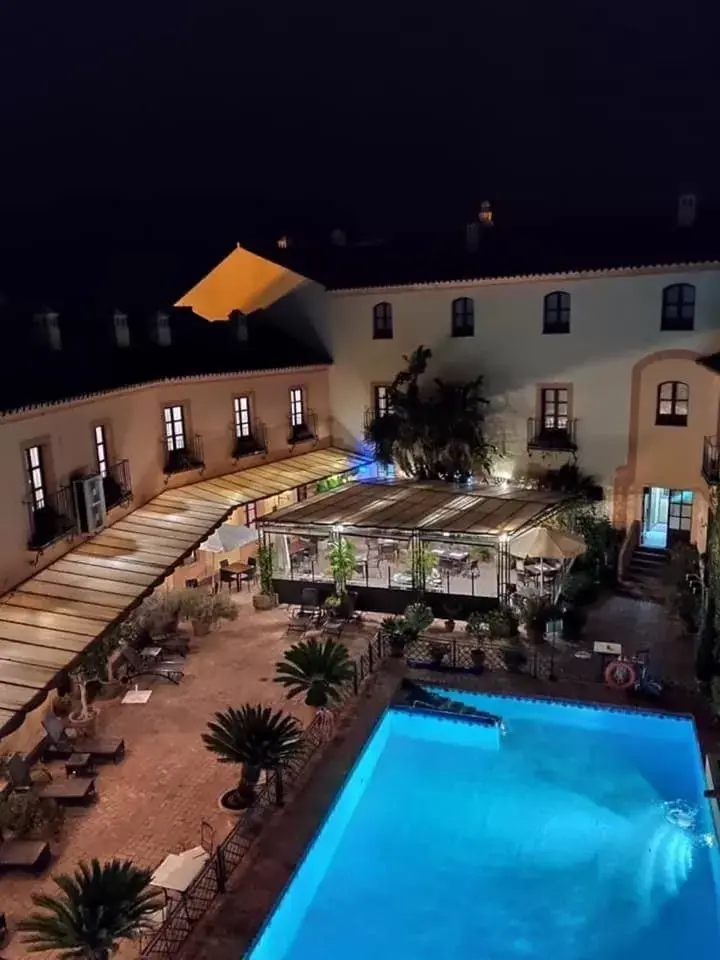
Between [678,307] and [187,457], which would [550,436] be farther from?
[187,457]

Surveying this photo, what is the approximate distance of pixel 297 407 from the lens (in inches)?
1214

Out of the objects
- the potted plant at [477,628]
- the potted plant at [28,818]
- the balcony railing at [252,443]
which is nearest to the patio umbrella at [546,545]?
the potted plant at [477,628]

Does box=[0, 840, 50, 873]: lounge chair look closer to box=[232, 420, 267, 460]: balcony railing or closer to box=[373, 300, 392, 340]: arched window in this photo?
box=[232, 420, 267, 460]: balcony railing

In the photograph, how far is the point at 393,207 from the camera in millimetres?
37594

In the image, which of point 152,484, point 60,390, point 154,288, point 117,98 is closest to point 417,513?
point 152,484

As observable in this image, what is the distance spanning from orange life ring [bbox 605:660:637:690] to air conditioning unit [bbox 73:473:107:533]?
46.3 ft

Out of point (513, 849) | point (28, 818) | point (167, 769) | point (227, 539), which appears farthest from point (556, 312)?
point (28, 818)

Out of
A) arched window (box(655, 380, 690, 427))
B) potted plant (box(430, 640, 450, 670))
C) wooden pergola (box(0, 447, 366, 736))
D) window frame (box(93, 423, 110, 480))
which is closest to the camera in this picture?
wooden pergola (box(0, 447, 366, 736))

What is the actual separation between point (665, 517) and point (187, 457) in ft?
59.7

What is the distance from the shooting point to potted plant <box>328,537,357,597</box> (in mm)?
22875

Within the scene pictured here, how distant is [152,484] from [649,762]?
17.0 meters

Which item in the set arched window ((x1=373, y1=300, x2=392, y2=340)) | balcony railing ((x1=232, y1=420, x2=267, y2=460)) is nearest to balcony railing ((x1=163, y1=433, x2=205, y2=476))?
balcony railing ((x1=232, y1=420, x2=267, y2=460))

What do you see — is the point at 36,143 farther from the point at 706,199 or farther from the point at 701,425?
the point at 701,425

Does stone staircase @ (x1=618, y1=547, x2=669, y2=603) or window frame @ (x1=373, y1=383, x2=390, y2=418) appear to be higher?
window frame @ (x1=373, y1=383, x2=390, y2=418)
